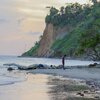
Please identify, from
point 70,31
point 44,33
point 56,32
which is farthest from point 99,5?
point 44,33

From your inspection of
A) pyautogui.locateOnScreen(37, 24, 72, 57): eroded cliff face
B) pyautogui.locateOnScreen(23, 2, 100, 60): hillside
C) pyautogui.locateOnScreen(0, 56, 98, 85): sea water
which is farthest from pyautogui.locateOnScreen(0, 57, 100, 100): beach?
pyautogui.locateOnScreen(37, 24, 72, 57): eroded cliff face

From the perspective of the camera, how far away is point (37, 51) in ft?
559

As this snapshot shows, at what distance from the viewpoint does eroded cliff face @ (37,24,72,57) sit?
145 metres

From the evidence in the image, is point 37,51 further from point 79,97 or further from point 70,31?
point 79,97

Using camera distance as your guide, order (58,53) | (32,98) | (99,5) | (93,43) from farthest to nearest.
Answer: (58,53) < (99,5) < (93,43) < (32,98)

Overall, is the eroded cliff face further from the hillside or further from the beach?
the beach

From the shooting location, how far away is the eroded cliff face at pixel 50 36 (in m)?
145

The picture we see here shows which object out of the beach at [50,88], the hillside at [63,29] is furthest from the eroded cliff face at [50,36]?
the beach at [50,88]

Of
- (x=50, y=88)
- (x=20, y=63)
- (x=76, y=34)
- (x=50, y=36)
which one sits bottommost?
(x=50, y=88)

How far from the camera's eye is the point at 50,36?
15038cm

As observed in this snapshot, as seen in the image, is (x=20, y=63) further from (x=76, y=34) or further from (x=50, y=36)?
(x=50, y=36)

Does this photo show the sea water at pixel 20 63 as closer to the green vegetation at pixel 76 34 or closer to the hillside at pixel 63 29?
the green vegetation at pixel 76 34

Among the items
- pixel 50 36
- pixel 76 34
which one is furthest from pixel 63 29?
pixel 76 34

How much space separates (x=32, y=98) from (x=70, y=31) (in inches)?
4785
